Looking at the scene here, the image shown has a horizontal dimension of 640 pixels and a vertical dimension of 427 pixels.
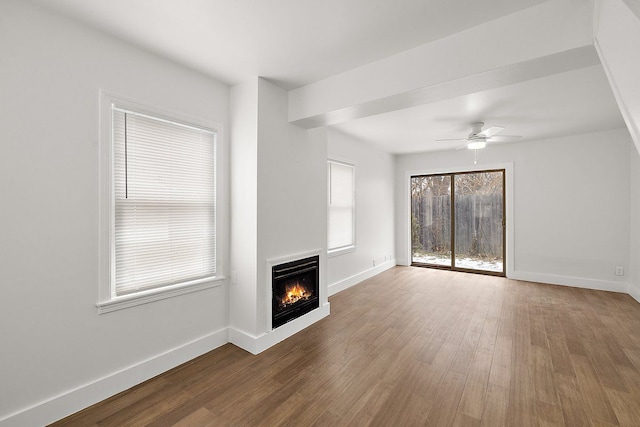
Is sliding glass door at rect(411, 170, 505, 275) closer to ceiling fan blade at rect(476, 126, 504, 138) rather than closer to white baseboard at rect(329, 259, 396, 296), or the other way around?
white baseboard at rect(329, 259, 396, 296)

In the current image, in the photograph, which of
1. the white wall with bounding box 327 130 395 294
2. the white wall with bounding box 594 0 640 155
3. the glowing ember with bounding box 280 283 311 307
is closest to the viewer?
the white wall with bounding box 594 0 640 155

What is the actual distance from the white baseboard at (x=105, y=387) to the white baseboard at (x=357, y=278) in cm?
233

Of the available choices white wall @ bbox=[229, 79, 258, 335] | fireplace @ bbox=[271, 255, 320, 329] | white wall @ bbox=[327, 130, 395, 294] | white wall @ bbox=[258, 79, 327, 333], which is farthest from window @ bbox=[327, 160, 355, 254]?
white wall @ bbox=[229, 79, 258, 335]

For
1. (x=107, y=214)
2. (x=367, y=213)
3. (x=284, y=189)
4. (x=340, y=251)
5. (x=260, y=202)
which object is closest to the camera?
(x=107, y=214)

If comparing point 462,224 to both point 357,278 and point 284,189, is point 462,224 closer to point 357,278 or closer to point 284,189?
point 357,278

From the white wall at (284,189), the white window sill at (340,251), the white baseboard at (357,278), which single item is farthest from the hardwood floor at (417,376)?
the white window sill at (340,251)

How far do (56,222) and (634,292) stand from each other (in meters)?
7.47

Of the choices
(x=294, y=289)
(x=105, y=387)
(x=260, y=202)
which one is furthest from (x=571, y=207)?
(x=105, y=387)

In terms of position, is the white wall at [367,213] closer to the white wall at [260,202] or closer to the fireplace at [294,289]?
the fireplace at [294,289]

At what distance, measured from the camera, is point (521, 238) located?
559cm

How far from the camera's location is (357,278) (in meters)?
5.41

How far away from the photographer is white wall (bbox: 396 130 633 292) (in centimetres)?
476

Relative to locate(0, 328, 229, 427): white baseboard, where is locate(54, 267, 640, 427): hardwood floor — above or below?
below

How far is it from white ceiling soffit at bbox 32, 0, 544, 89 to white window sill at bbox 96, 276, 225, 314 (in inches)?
84.2
